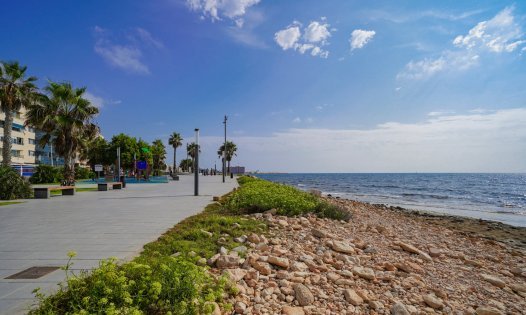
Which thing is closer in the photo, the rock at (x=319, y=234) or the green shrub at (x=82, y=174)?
the rock at (x=319, y=234)

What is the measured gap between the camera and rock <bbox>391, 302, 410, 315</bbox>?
3.88 meters

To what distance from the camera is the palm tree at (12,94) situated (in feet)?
67.5

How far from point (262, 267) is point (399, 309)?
2.03 metres

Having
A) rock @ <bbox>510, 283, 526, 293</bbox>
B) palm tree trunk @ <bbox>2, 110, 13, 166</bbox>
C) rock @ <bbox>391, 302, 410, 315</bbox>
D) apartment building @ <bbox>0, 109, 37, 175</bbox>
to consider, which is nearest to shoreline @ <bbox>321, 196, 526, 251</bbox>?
rock @ <bbox>510, 283, 526, 293</bbox>

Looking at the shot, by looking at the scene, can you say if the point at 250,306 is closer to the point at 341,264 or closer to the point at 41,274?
the point at 341,264

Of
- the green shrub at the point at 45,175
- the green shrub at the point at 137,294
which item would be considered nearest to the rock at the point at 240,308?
the green shrub at the point at 137,294

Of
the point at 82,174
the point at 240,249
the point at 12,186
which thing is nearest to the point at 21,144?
the point at 82,174

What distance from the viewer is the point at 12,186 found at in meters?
15.6

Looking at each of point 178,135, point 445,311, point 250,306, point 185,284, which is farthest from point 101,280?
point 178,135

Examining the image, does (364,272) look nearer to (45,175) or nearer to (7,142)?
(7,142)

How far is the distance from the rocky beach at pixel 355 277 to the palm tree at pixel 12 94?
22.8m

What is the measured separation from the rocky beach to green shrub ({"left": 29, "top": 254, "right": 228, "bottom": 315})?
0.72 m

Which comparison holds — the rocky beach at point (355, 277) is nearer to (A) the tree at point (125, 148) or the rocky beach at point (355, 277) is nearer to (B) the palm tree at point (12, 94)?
(B) the palm tree at point (12, 94)

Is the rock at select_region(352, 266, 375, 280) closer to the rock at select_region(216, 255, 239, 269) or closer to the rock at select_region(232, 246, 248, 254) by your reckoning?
the rock at select_region(232, 246, 248, 254)
